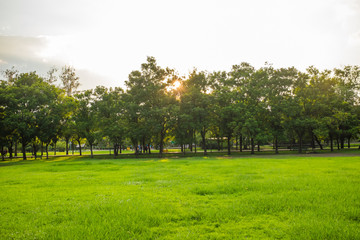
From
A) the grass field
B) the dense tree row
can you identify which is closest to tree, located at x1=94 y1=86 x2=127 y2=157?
the dense tree row

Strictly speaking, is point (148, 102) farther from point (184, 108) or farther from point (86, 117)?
point (86, 117)

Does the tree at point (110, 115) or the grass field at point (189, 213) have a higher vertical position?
the tree at point (110, 115)

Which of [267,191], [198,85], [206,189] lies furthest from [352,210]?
[198,85]

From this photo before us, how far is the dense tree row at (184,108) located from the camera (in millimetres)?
39344

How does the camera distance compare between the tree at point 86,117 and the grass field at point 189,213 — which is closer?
the grass field at point 189,213

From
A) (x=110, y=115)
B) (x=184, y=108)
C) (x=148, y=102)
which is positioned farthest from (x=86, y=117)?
(x=184, y=108)

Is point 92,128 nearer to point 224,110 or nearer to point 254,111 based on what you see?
point 224,110

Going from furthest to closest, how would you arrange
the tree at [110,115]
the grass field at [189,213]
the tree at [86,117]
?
the tree at [86,117] → the tree at [110,115] → the grass field at [189,213]

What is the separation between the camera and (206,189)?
8367mm

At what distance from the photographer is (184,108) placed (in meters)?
42.3

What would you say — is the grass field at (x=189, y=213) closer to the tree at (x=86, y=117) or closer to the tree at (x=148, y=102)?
the tree at (x=148, y=102)

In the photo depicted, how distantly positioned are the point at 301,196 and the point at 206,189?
3.30 meters

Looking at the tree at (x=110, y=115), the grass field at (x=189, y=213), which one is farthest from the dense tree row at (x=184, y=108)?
the grass field at (x=189, y=213)

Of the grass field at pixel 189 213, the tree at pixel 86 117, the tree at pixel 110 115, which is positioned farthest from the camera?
the tree at pixel 86 117
